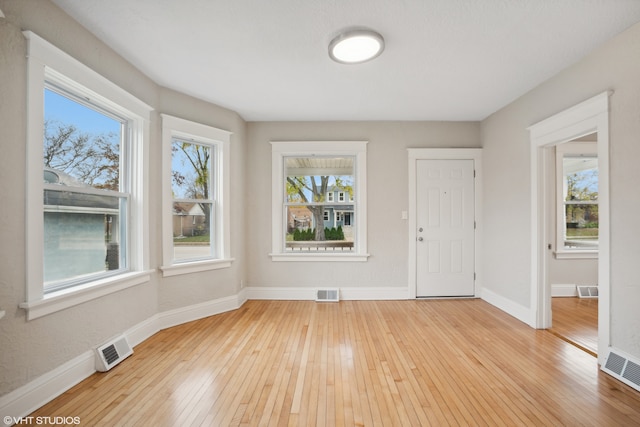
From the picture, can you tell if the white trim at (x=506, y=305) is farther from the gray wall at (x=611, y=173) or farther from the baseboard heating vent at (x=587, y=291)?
the baseboard heating vent at (x=587, y=291)

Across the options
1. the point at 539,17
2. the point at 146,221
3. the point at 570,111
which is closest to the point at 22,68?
the point at 146,221

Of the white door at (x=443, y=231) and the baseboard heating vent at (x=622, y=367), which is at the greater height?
the white door at (x=443, y=231)

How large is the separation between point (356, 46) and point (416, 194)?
2.43m

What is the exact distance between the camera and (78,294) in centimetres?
203

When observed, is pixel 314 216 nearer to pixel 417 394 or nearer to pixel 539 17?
pixel 417 394

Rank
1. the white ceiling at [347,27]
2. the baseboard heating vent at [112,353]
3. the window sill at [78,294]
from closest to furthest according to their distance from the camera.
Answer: the window sill at [78,294]
the white ceiling at [347,27]
the baseboard heating vent at [112,353]

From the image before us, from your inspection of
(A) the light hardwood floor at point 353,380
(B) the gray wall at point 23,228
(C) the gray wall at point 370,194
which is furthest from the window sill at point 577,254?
(B) the gray wall at point 23,228

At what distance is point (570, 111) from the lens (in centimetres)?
253

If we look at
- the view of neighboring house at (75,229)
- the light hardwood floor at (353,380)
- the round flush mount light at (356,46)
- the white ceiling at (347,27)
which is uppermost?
the white ceiling at (347,27)

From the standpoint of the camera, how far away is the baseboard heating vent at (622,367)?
77.0 inches

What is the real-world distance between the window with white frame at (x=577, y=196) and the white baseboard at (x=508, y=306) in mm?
1378

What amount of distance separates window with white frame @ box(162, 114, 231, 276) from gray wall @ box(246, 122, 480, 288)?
1.96ft

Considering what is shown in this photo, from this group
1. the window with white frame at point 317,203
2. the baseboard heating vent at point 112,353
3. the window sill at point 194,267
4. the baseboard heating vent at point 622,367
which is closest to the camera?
the baseboard heating vent at point 622,367

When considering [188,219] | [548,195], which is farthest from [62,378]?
[548,195]
